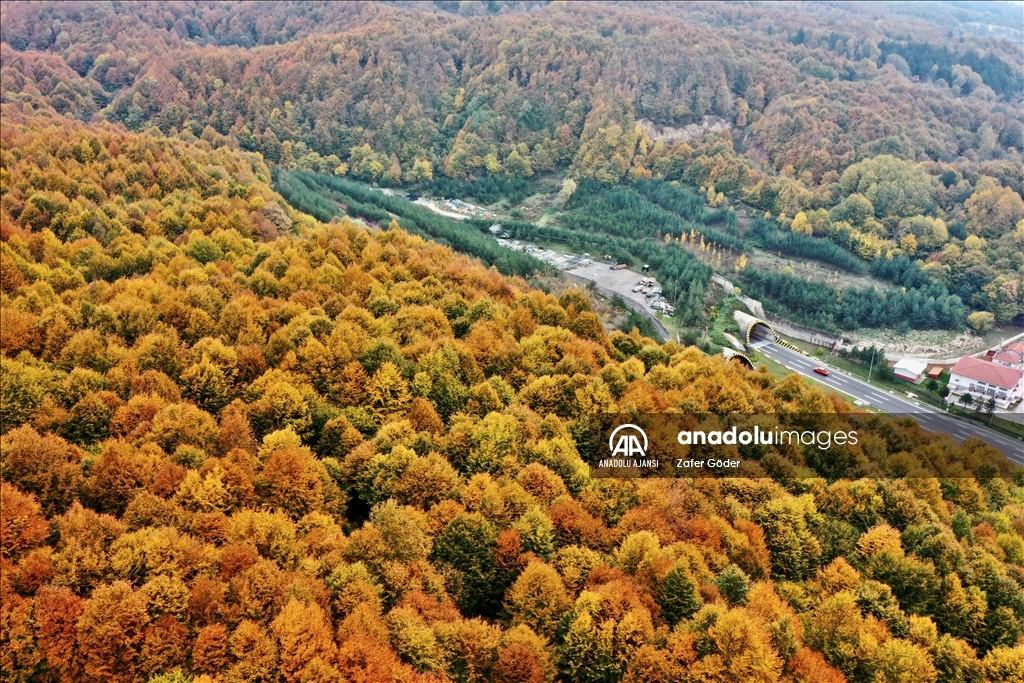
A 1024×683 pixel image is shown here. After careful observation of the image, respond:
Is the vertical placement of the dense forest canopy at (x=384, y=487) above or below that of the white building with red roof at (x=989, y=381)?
above

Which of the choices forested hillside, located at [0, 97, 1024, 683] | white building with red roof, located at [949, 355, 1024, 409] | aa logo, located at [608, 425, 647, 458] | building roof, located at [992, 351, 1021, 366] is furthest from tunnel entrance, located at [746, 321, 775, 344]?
aa logo, located at [608, 425, 647, 458]

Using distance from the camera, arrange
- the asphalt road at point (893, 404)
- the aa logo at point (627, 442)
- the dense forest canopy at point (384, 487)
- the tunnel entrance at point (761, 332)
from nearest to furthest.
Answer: the dense forest canopy at point (384, 487) < the aa logo at point (627, 442) < the asphalt road at point (893, 404) < the tunnel entrance at point (761, 332)

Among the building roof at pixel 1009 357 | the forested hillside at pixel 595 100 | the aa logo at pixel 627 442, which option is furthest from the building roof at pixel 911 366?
the aa logo at pixel 627 442

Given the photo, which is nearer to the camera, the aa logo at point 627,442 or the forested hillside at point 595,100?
the aa logo at point 627,442

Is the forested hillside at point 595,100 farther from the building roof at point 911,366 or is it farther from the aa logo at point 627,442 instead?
the aa logo at point 627,442

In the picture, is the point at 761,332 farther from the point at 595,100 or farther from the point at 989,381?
the point at 595,100

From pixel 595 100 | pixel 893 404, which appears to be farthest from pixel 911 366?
pixel 595 100

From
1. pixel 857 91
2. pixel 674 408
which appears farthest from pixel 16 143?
pixel 857 91

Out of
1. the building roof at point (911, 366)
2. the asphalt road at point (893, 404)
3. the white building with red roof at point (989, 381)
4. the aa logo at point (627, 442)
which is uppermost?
the aa logo at point (627, 442)

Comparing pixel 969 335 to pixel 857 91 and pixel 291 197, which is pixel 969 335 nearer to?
pixel 857 91

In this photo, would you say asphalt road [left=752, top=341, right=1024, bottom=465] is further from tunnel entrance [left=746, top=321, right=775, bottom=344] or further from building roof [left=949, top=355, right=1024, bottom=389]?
building roof [left=949, top=355, right=1024, bottom=389]
